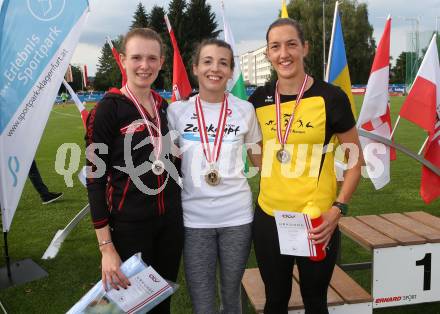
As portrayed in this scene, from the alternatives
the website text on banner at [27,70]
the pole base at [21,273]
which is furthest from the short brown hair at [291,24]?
the pole base at [21,273]

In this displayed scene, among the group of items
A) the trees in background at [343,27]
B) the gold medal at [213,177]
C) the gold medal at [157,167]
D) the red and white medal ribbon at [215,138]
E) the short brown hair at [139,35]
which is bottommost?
the gold medal at [213,177]

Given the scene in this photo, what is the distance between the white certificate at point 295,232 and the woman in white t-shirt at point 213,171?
27cm

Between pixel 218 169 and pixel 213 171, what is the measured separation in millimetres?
32

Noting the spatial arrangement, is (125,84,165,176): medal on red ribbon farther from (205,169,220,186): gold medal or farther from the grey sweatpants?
the grey sweatpants

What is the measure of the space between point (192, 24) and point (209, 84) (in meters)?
64.0

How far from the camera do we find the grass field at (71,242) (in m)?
3.86

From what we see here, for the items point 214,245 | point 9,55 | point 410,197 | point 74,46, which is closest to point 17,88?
point 9,55

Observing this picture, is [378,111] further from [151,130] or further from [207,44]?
[151,130]

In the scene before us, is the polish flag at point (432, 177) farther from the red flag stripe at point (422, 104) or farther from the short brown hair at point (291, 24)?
the short brown hair at point (291, 24)

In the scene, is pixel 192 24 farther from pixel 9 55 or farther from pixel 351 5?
pixel 9 55

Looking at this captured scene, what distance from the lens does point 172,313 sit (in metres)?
3.58

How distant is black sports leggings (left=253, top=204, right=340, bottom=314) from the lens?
90.4 inches

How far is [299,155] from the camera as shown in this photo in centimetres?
226

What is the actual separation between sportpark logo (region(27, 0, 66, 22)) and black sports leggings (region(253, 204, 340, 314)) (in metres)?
2.41
